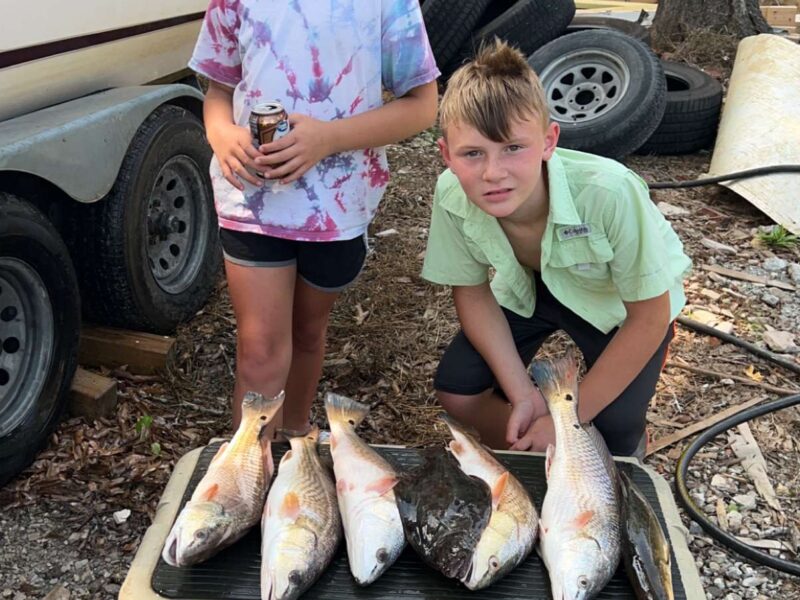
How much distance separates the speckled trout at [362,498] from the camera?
197 centimetres

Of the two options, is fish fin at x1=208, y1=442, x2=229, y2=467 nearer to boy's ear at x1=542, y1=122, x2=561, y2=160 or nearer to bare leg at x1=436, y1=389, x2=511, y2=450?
bare leg at x1=436, y1=389, x2=511, y2=450

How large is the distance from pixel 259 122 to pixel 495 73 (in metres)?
0.68

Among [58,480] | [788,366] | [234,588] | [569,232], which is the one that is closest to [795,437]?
[788,366]

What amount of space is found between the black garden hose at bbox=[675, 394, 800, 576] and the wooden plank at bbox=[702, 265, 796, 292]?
133cm

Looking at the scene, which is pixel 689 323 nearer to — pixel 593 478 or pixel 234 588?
pixel 593 478

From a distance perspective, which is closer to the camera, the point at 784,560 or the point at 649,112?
the point at 784,560

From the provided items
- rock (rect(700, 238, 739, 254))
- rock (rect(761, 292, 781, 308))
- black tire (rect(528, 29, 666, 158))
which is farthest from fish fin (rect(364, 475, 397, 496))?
black tire (rect(528, 29, 666, 158))

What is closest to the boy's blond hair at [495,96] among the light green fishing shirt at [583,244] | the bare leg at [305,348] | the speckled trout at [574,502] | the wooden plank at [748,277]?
the light green fishing shirt at [583,244]

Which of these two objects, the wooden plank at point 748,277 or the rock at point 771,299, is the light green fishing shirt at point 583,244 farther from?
the wooden plank at point 748,277

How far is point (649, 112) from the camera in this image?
6230 millimetres

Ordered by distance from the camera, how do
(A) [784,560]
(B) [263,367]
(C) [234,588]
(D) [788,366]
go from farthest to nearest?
(D) [788,366], (A) [784,560], (B) [263,367], (C) [234,588]

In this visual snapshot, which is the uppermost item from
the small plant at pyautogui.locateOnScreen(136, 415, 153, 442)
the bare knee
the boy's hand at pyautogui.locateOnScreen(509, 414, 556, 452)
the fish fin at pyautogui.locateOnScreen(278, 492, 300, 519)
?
the fish fin at pyautogui.locateOnScreen(278, 492, 300, 519)

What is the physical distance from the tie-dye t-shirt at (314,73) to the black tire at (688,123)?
476 cm

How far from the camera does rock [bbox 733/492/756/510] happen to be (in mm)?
3432
